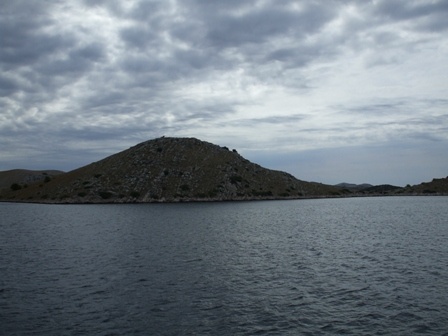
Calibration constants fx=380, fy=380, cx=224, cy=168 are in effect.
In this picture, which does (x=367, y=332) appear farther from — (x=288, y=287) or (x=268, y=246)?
(x=268, y=246)

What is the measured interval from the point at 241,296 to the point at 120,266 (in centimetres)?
1899

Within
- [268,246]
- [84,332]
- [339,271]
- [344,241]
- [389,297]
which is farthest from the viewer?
[344,241]

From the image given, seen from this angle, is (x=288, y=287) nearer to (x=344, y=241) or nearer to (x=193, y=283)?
(x=193, y=283)

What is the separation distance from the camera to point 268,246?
204ft

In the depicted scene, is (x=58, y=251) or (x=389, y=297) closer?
(x=389, y=297)

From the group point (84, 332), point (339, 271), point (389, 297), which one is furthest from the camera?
point (339, 271)

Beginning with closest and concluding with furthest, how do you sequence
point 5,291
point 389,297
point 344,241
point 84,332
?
point 84,332 < point 389,297 < point 5,291 < point 344,241

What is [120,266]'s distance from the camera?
151 ft

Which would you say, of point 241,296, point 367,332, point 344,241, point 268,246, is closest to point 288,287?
point 241,296

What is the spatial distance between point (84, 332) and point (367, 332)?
61.1ft

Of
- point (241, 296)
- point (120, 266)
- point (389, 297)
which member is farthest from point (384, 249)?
point (120, 266)

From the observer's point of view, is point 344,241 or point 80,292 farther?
point 344,241

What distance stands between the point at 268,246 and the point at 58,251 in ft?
107

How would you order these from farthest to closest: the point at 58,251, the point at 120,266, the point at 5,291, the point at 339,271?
1. the point at 58,251
2. the point at 120,266
3. the point at 339,271
4. the point at 5,291
